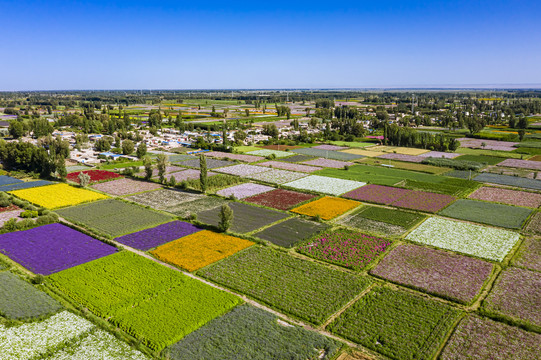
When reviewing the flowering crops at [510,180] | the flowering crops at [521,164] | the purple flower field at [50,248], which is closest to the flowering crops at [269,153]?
the flowering crops at [510,180]

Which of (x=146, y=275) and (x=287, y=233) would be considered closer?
(x=146, y=275)

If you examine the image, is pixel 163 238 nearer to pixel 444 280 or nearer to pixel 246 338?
pixel 246 338

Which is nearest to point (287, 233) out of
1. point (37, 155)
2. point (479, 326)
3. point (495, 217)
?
point (479, 326)

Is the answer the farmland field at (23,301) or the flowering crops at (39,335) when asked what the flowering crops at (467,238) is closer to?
the flowering crops at (39,335)

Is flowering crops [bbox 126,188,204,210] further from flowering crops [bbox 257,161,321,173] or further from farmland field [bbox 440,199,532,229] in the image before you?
Answer: farmland field [bbox 440,199,532,229]

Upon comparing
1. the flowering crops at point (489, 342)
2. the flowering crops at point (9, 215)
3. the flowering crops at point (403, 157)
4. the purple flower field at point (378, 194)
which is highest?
the flowering crops at point (403, 157)
